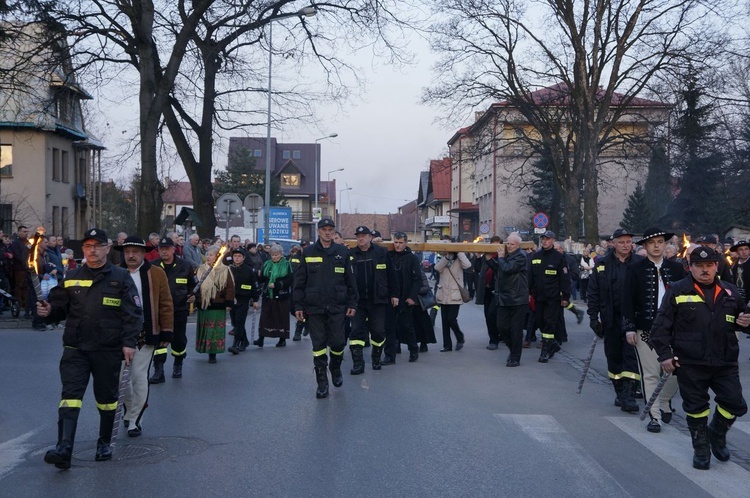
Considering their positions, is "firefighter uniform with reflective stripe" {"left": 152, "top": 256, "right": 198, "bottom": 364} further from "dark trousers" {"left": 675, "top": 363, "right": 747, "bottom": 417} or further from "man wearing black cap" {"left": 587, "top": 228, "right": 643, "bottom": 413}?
"dark trousers" {"left": 675, "top": 363, "right": 747, "bottom": 417}

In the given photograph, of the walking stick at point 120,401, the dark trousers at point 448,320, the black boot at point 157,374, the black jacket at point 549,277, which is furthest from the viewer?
the dark trousers at point 448,320

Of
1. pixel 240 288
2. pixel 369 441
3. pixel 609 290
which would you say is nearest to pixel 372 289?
pixel 240 288

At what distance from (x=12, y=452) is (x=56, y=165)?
1620 inches

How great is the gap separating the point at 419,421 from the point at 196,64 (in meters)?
17.6

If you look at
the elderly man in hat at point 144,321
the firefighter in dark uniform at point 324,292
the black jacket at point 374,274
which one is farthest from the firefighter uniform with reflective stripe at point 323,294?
the elderly man in hat at point 144,321

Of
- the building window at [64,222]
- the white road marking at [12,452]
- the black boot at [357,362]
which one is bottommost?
the white road marking at [12,452]

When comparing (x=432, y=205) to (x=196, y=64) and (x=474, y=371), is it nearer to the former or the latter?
(x=196, y=64)

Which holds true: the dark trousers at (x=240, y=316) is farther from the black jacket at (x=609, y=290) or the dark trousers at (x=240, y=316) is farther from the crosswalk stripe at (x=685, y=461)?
the crosswalk stripe at (x=685, y=461)

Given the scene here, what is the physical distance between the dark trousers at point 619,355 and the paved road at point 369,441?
16.9 inches

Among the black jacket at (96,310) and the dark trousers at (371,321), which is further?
the dark trousers at (371,321)

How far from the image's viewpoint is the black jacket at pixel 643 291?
868 centimetres

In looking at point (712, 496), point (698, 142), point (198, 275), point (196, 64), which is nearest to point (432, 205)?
point (698, 142)

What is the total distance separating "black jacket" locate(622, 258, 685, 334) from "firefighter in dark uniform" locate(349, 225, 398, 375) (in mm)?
4375

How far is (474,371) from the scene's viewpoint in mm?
12695
